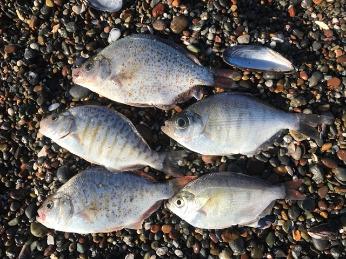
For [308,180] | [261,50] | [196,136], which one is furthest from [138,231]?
[261,50]

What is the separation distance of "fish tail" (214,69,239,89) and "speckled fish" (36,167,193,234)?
2.89 ft

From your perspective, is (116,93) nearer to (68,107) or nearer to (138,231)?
(68,107)

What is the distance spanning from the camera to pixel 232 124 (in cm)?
402

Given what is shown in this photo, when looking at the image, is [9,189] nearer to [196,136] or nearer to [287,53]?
[196,136]

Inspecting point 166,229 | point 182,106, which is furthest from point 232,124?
point 166,229

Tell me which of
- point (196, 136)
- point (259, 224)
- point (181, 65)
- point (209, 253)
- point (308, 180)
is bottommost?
point (209, 253)

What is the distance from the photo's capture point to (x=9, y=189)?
4.48 meters

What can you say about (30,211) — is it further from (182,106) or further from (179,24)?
(179,24)

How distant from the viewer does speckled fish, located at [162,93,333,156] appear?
4.02m

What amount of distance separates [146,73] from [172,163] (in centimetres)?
83

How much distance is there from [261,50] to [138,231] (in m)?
2.03

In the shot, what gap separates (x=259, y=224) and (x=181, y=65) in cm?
157

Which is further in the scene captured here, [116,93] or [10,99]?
[10,99]

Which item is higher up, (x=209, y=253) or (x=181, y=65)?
(x=181, y=65)
